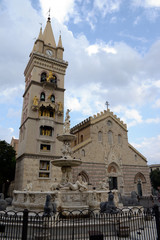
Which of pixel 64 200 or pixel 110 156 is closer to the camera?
pixel 64 200

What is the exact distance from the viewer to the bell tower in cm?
2781

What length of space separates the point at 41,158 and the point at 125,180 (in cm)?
1601

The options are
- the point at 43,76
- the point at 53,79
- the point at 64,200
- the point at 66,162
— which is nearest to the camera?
the point at 64,200

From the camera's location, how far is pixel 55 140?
3070cm

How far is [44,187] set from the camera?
90.7ft

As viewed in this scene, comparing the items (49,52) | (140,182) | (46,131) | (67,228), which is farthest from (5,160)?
(67,228)

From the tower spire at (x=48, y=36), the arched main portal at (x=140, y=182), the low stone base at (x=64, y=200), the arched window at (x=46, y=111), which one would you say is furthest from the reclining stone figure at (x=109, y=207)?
the tower spire at (x=48, y=36)

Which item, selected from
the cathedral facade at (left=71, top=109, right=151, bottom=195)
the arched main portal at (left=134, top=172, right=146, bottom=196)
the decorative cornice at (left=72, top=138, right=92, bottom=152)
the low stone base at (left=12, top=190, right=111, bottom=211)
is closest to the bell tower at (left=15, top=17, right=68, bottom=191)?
the decorative cornice at (left=72, top=138, right=92, bottom=152)

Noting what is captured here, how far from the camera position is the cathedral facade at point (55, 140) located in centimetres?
2866

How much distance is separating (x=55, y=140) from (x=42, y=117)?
13.9 ft

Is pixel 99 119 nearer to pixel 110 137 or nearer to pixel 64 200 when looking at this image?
pixel 110 137

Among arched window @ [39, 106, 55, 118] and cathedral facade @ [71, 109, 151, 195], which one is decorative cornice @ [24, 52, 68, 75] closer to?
arched window @ [39, 106, 55, 118]

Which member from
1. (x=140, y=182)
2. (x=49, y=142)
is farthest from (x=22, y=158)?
(x=140, y=182)

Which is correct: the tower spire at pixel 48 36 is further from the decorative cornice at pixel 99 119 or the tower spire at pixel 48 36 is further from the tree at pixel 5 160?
the tree at pixel 5 160
